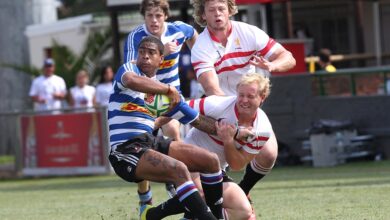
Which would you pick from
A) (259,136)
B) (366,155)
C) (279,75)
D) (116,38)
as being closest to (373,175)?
(366,155)

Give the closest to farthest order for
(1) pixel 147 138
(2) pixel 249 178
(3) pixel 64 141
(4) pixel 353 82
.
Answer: (1) pixel 147 138, (2) pixel 249 178, (4) pixel 353 82, (3) pixel 64 141

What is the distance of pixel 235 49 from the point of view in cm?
977

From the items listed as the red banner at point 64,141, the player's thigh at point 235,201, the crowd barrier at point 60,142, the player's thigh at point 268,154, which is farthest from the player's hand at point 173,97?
the red banner at point 64,141

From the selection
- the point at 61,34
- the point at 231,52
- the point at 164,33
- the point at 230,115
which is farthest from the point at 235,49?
the point at 61,34

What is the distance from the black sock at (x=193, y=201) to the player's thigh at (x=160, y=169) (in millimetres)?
57

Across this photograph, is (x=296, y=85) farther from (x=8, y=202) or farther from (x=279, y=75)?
(x=8, y=202)

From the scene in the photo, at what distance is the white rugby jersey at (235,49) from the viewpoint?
9.73 meters

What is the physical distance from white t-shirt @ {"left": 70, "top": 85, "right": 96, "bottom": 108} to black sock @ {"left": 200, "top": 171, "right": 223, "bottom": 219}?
38.4 ft

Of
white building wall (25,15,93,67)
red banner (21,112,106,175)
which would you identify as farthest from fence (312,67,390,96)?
white building wall (25,15,93,67)

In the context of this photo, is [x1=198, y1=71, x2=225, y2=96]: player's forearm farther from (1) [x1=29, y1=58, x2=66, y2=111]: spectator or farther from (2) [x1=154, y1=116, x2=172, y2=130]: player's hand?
(1) [x1=29, y1=58, x2=66, y2=111]: spectator

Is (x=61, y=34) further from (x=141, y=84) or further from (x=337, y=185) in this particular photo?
(x=141, y=84)

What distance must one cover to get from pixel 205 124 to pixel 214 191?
517 mm

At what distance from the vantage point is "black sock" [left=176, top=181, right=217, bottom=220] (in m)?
8.37

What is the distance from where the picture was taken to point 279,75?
19.8 meters
